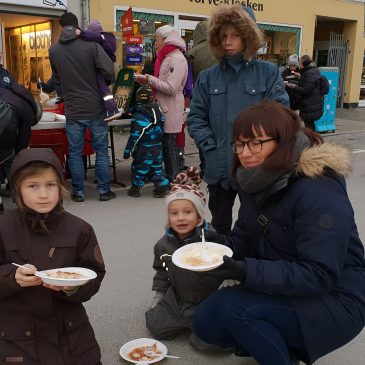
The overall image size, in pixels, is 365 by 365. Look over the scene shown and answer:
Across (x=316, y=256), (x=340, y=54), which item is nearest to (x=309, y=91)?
(x=316, y=256)

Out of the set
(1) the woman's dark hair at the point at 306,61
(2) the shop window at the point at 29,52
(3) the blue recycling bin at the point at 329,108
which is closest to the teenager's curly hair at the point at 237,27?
(1) the woman's dark hair at the point at 306,61

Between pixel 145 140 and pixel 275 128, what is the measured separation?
341cm

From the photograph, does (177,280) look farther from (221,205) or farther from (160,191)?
(160,191)

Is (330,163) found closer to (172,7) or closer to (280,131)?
(280,131)

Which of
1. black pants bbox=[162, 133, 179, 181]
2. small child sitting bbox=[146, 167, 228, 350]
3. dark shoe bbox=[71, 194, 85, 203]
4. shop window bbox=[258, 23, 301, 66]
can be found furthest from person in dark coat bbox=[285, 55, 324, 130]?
small child sitting bbox=[146, 167, 228, 350]

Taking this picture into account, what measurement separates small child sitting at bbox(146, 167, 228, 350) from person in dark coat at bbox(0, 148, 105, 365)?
0.67 metres

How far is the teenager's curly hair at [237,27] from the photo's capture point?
9.93 ft

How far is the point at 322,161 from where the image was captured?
79.9 inches

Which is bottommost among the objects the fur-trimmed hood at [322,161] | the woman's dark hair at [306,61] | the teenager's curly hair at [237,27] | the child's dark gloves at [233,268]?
the child's dark gloves at [233,268]

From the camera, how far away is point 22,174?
208 cm

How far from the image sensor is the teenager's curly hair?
9.93ft

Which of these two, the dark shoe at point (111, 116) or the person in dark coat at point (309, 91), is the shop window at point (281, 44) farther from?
the dark shoe at point (111, 116)

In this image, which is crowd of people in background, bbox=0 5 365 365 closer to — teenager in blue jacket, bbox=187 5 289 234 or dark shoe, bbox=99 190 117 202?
teenager in blue jacket, bbox=187 5 289 234

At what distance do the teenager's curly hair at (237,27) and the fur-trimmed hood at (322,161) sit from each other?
3.94 ft
